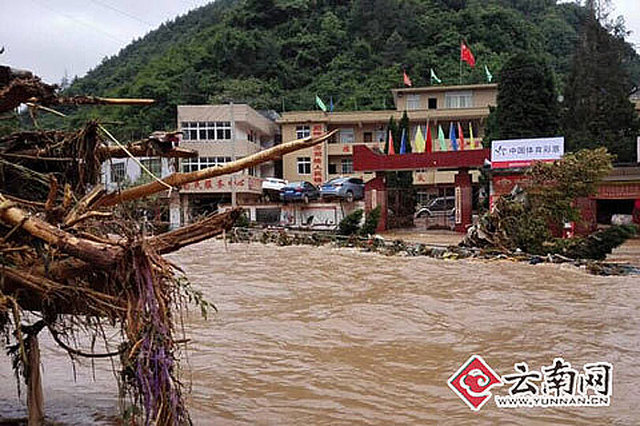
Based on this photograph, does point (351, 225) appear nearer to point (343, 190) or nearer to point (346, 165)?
point (343, 190)

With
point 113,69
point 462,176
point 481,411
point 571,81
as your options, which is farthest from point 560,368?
point 113,69

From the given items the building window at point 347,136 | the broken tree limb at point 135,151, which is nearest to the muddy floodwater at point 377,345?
the broken tree limb at point 135,151

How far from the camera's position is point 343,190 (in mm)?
35469

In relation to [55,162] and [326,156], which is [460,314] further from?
[326,156]

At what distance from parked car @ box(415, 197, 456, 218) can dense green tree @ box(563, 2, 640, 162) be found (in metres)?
6.96

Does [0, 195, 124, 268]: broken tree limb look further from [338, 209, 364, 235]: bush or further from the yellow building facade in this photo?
the yellow building facade

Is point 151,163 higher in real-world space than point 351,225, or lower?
higher

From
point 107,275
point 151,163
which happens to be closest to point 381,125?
point 151,163

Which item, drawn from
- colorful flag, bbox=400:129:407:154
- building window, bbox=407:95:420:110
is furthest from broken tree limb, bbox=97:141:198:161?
building window, bbox=407:95:420:110

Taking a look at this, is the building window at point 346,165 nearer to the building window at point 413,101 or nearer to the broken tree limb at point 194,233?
the building window at point 413,101

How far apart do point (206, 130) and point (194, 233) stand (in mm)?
36618

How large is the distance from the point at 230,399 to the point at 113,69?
239 ft

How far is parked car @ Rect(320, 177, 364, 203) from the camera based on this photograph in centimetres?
3538

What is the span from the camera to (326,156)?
148ft
